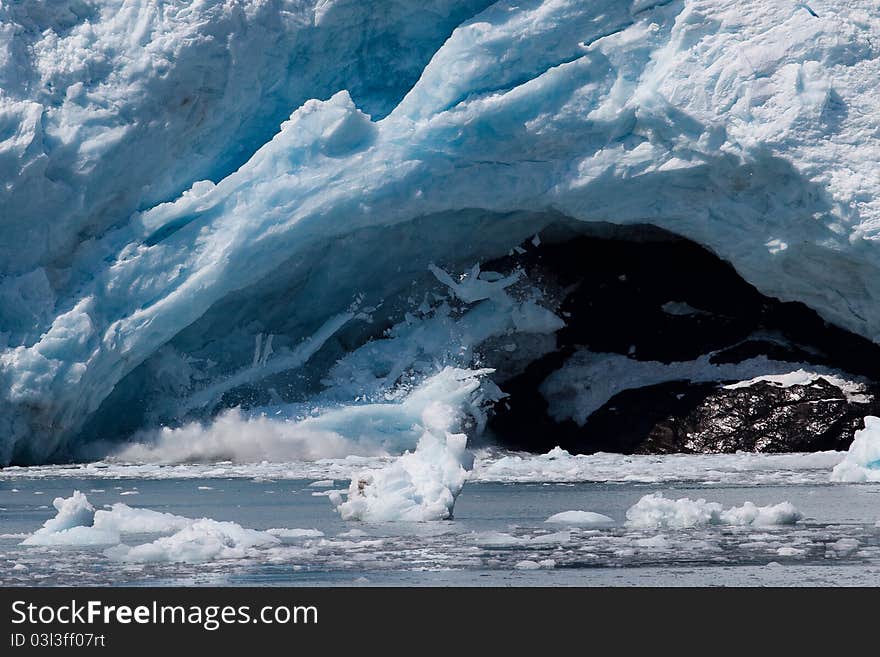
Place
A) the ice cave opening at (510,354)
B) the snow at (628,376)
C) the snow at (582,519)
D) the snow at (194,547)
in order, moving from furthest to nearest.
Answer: the snow at (628,376) → the ice cave opening at (510,354) → the snow at (582,519) → the snow at (194,547)

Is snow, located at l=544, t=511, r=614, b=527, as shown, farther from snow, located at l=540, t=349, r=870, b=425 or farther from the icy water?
snow, located at l=540, t=349, r=870, b=425

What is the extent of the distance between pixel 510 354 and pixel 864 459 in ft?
20.2

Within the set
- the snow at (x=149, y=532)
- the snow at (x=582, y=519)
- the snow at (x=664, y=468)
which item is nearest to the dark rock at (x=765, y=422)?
the snow at (x=664, y=468)

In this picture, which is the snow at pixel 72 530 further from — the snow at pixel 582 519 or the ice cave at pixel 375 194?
the ice cave at pixel 375 194

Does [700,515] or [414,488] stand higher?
[414,488]

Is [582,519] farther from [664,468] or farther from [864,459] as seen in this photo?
[664,468]

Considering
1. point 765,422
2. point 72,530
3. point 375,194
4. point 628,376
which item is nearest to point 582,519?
point 72,530

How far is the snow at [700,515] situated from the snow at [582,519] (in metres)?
0.22

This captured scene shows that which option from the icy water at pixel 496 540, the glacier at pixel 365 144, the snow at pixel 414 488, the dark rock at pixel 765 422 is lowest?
the icy water at pixel 496 540

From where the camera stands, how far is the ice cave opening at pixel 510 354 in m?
15.5

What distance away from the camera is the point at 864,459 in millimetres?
11867

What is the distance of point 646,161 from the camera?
14.3 m
